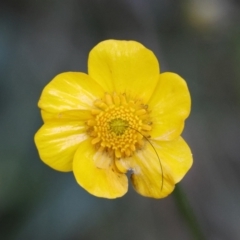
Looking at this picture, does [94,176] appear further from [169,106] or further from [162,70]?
[162,70]

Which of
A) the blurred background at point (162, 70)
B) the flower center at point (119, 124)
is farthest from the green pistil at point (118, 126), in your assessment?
the blurred background at point (162, 70)

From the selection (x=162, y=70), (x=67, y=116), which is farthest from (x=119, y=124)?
(x=162, y=70)

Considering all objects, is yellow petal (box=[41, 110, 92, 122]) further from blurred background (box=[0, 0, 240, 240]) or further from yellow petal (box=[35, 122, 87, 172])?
blurred background (box=[0, 0, 240, 240])

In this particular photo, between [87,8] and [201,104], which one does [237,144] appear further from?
[87,8]

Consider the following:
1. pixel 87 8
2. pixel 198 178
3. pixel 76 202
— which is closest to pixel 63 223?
pixel 76 202

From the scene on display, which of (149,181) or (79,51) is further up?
(79,51)

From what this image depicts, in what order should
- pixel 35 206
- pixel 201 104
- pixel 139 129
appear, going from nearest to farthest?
pixel 139 129
pixel 35 206
pixel 201 104

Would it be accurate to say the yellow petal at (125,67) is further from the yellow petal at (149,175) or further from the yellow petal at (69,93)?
the yellow petal at (149,175)
